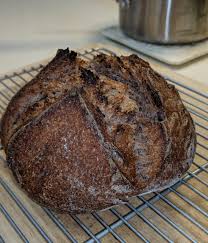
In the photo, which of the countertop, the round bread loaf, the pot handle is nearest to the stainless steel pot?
the pot handle

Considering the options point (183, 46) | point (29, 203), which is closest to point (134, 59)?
point (29, 203)

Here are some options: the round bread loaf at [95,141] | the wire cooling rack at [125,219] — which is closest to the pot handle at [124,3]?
the round bread loaf at [95,141]

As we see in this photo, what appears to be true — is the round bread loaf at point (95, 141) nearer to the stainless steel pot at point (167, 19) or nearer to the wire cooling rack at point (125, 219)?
the wire cooling rack at point (125, 219)

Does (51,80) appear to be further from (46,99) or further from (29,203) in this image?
(29,203)

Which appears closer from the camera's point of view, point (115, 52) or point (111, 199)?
point (111, 199)

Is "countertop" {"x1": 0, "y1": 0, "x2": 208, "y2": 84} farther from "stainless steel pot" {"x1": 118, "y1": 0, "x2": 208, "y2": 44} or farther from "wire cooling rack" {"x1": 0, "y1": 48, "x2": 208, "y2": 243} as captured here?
"wire cooling rack" {"x1": 0, "y1": 48, "x2": 208, "y2": 243}
